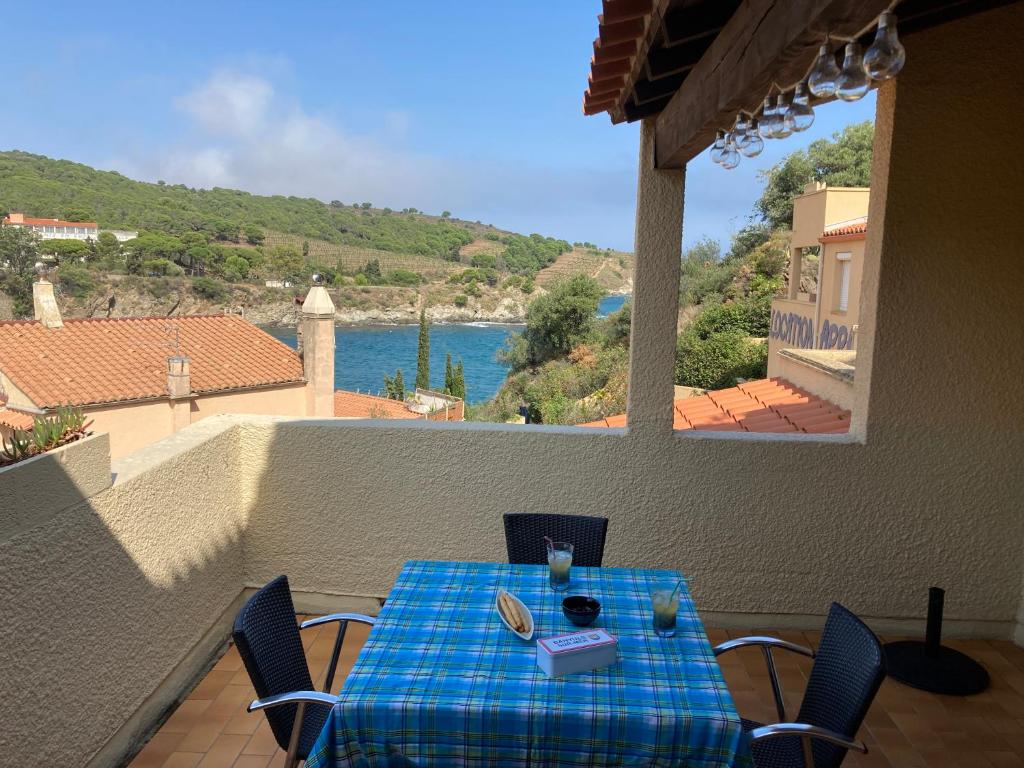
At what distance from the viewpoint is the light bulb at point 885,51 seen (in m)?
1.50

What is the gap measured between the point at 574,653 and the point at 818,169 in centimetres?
2711

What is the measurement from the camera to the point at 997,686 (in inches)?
131

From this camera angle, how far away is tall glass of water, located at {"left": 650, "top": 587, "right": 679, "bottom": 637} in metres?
2.14

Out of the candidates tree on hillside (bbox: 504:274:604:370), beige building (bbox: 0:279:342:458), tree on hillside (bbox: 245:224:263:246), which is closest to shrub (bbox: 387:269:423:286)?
tree on hillside (bbox: 245:224:263:246)

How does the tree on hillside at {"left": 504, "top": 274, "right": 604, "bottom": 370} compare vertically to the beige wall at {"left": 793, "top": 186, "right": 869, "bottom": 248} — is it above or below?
below

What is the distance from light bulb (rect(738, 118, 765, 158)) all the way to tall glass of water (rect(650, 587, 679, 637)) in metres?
1.56

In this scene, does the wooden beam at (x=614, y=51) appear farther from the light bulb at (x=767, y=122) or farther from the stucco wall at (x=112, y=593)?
the stucco wall at (x=112, y=593)

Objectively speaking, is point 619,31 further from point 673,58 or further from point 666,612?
point 666,612

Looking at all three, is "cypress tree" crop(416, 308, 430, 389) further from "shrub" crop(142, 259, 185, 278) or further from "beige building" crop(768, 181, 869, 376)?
"beige building" crop(768, 181, 869, 376)

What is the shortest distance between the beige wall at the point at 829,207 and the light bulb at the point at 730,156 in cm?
1471

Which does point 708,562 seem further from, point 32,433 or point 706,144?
point 32,433

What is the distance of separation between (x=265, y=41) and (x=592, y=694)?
2518 inches

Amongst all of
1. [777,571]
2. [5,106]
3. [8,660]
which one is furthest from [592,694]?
[5,106]

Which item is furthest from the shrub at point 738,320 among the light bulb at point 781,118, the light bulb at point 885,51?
the light bulb at point 885,51
